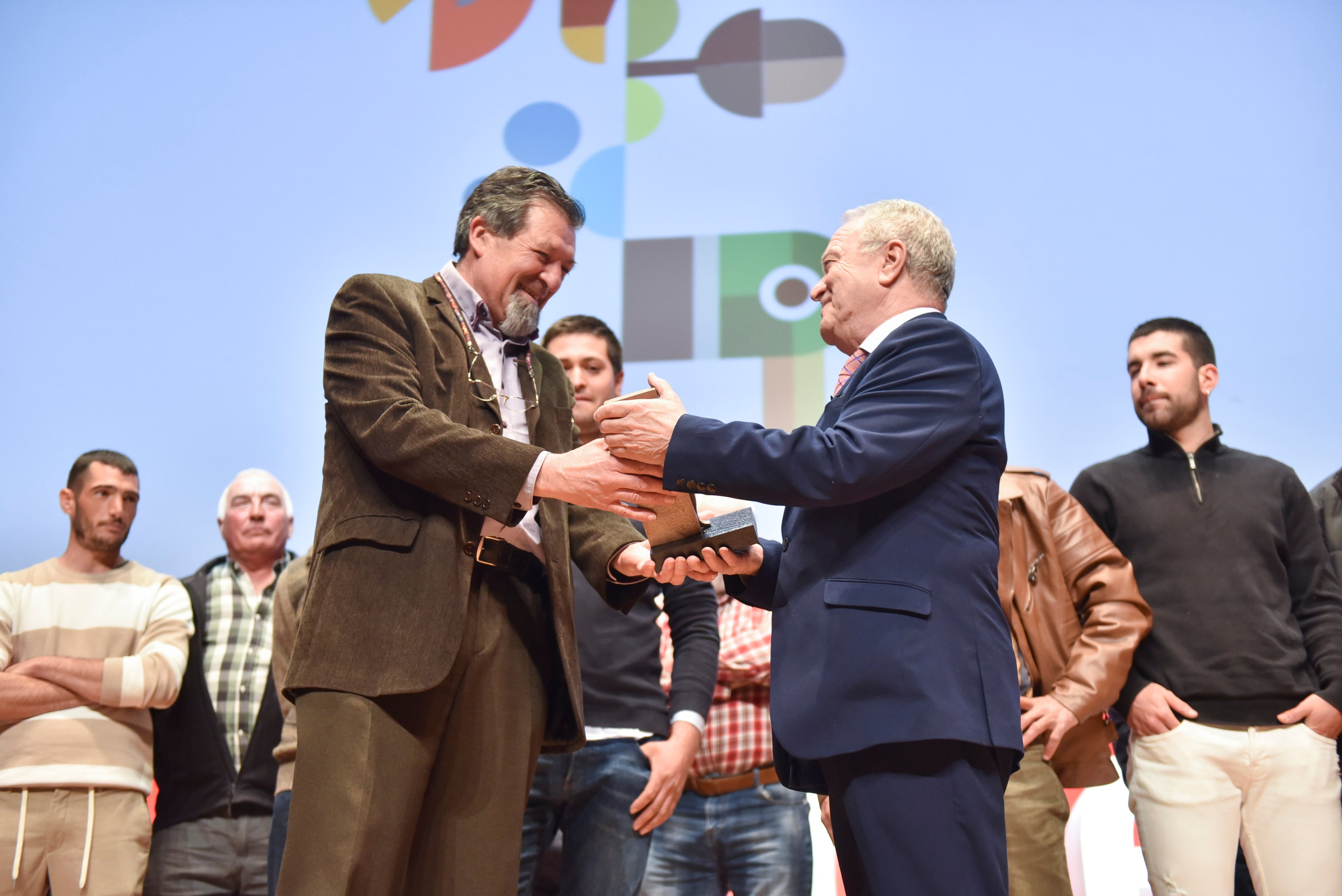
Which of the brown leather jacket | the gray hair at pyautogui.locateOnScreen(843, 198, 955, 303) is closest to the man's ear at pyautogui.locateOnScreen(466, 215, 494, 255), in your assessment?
the gray hair at pyautogui.locateOnScreen(843, 198, 955, 303)

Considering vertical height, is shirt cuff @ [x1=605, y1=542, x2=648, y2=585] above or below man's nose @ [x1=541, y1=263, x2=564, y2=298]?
below

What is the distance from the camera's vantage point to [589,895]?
2.47m

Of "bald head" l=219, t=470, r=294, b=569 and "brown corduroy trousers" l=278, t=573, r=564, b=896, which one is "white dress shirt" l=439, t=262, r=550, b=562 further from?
"bald head" l=219, t=470, r=294, b=569

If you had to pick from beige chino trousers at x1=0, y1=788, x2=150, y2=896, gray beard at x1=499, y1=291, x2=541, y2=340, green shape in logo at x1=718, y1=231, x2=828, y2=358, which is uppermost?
green shape in logo at x1=718, y1=231, x2=828, y2=358

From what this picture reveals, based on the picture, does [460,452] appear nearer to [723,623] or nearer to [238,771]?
[723,623]

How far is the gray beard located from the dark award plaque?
1.11 feet

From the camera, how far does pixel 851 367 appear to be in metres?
1.99

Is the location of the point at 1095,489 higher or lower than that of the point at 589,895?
higher

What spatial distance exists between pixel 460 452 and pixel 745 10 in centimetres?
316

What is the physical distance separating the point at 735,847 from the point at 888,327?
4.77 feet

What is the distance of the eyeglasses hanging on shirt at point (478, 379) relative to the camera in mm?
1959

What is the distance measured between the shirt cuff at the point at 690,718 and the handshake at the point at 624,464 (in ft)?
3.07

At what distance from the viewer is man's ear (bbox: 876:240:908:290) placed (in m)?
1.94

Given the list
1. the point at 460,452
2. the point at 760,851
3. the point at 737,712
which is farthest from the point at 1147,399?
the point at 460,452
